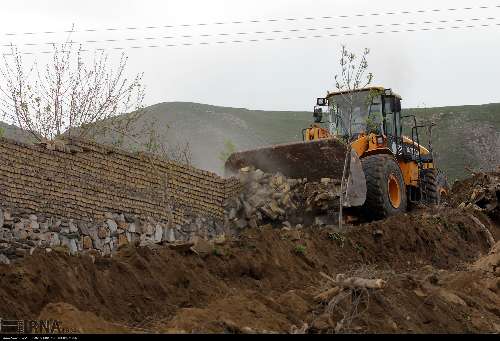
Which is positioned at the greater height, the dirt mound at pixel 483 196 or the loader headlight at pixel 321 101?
the loader headlight at pixel 321 101

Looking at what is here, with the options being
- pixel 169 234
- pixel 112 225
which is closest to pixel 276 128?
pixel 169 234

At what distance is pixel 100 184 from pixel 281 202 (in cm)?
429

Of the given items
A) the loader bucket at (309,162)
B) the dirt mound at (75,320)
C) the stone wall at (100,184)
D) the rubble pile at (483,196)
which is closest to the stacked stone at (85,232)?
the stone wall at (100,184)

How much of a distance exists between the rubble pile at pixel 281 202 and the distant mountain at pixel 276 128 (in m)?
Answer: 44.2

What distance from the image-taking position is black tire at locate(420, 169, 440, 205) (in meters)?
17.9

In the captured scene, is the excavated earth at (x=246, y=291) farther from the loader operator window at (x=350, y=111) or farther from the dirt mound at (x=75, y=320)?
→ the loader operator window at (x=350, y=111)

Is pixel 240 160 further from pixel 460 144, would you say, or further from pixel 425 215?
pixel 460 144

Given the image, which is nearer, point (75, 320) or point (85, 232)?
point (75, 320)

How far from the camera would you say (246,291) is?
916 cm

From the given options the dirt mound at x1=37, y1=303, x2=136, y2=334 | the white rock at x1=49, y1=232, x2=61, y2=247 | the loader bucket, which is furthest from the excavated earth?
the white rock at x1=49, y1=232, x2=61, y2=247

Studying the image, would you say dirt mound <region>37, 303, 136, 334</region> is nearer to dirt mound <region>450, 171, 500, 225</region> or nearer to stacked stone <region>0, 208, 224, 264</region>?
stacked stone <region>0, 208, 224, 264</region>

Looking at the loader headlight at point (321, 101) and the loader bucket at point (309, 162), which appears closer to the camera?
the loader bucket at point (309, 162)

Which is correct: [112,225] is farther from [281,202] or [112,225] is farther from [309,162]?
[309,162]

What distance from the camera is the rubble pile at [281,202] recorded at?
584 inches
